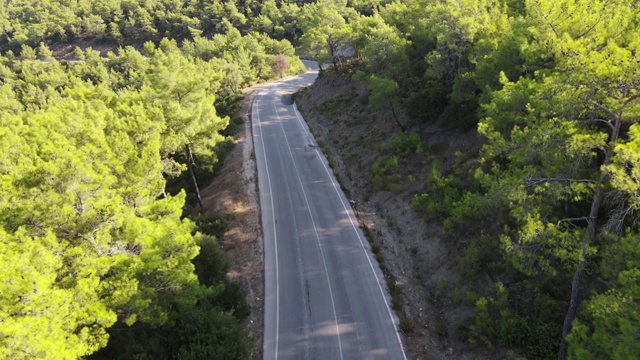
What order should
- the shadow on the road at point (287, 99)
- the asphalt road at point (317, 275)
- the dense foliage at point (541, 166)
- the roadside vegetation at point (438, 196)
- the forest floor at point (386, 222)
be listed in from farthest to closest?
the shadow on the road at point (287, 99) → the forest floor at point (386, 222) → the asphalt road at point (317, 275) → the roadside vegetation at point (438, 196) → the dense foliage at point (541, 166)

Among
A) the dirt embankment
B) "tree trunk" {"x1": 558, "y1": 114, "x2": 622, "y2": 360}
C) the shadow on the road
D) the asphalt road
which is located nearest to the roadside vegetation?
"tree trunk" {"x1": 558, "y1": 114, "x2": 622, "y2": 360}

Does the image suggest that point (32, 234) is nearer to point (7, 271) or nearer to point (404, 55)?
point (7, 271)

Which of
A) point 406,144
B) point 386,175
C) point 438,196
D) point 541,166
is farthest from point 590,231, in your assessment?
point 406,144

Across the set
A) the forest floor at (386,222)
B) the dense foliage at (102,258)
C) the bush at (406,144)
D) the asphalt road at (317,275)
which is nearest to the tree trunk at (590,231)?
the forest floor at (386,222)

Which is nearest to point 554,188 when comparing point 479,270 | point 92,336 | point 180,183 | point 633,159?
point 633,159

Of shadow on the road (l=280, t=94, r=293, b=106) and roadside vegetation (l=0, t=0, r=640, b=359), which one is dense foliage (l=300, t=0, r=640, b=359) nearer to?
roadside vegetation (l=0, t=0, r=640, b=359)

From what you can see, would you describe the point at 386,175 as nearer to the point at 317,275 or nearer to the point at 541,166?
the point at 317,275

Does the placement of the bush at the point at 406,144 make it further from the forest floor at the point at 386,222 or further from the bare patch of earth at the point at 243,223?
the bare patch of earth at the point at 243,223
